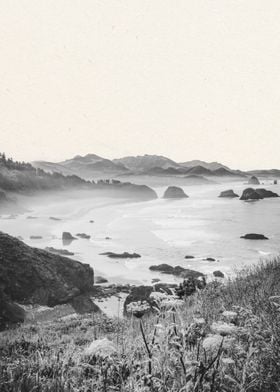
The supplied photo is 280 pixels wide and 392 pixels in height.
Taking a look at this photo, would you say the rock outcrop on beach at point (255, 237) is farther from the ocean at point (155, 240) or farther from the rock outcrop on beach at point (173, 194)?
the rock outcrop on beach at point (173, 194)

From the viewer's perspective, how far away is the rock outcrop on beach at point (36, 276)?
1623 centimetres

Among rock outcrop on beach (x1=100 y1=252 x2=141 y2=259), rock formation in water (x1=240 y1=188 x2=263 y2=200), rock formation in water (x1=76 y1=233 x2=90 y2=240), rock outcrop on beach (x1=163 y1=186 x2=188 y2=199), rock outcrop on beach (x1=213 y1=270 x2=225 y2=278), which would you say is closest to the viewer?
rock outcrop on beach (x1=213 y1=270 x2=225 y2=278)

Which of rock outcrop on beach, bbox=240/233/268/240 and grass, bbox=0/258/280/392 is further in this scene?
rock outcrop on beach, bbox=240/233/268/240

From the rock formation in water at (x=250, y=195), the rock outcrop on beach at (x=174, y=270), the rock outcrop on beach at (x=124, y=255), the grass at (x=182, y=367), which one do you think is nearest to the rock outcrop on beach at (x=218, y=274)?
the rock outcrop on beach at (x=174, y=270)

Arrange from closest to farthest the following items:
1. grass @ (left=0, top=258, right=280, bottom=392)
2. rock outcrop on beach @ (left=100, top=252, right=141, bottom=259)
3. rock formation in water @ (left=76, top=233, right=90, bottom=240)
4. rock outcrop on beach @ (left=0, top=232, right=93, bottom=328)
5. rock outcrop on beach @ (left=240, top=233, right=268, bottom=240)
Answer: grass @ (left=0, top=258, right=280, bottom=392)
rock outcrop on beach @ (left=0, top=232, right=93, bottom=328)
rock outcrop on beach @ (left=100, top=252, right=141, bottom=259)
rock outcrop on beach @ (left=240, top=233, right=268, bottom=240)
rock formation in water @ (left=76, top=233, right=90, bottom=240)

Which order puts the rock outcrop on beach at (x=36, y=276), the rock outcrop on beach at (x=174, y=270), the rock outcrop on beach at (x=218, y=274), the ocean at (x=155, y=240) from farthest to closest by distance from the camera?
1. the ocean at (x=155, y=240)
2. the rock outcrop on beach at (x=174, y=270)
3. the rock outcrop on beach at (x=218, y=274)
4. the rock outcrop on beach at (x=36, y=276)

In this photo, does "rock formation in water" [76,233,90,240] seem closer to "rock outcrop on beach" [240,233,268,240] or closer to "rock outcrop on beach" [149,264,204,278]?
"rock outcrop on beach" [149,264,204,278]

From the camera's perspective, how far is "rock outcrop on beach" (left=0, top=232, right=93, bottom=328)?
16234 mm

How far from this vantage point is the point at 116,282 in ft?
73.4

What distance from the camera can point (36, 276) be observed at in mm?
17094

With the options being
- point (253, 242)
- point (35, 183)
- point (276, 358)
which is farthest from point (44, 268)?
point (35, 183)

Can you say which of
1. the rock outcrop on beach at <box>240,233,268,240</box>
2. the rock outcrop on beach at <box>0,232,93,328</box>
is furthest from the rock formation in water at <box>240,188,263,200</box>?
the rock outcrop on beach at <box>0,232,93,328</box>

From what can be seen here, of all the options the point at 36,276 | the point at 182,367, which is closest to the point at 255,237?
the point at 36,276

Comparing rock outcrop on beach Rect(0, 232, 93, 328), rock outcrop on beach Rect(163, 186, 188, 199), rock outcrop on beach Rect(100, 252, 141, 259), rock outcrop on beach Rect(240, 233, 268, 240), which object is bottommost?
rock outcrop on beach Rect(100, 252, 141, 259)
